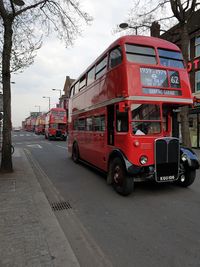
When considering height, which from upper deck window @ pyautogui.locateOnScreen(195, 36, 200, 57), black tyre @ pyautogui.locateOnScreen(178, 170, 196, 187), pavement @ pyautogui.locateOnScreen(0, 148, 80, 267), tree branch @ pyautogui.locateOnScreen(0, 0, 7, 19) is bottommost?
pavement @ pyautogui.locateOnScreen(0, 148, 80, 267)

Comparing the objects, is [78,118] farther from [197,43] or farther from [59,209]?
[197,43]

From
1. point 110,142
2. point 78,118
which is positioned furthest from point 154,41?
point 78,118

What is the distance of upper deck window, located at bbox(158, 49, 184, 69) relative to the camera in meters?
7.12

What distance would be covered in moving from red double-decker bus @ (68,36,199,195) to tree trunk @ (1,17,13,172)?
11.8ft

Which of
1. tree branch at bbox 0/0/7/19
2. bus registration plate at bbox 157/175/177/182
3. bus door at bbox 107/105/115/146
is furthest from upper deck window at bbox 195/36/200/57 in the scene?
bus registration plate at bbox 157/175/177/182

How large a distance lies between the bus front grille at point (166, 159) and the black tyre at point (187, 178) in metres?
0.75

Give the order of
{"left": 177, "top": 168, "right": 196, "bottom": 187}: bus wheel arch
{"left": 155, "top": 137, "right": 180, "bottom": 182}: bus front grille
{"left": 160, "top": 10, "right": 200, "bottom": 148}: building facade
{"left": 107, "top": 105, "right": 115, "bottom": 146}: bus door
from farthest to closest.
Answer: {"left": 160, "top": 10, "right": 200, "bottom": 148}: building facade → {"left": 107, "top": 105, "right": 115, "bottom": 146}: bus door → {"left": 177, "top": 168, "right": 196, "bottom": 187}: bus wheel arch → {"left": 155, "top": 137, "right": 180, "bottom": 182}: bus front grille

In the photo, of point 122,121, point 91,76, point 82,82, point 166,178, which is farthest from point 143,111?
point 82,82

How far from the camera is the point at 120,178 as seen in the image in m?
6.79

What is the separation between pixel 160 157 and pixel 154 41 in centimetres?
325

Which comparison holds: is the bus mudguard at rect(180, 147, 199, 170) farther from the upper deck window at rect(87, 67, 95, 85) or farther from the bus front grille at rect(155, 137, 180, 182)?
the upper deck window at rect(87, 67, 95, 85)

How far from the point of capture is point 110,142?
25.8ft

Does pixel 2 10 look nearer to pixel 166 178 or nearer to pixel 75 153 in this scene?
pixel 75 153

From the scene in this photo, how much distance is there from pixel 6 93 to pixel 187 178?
22.1ft
